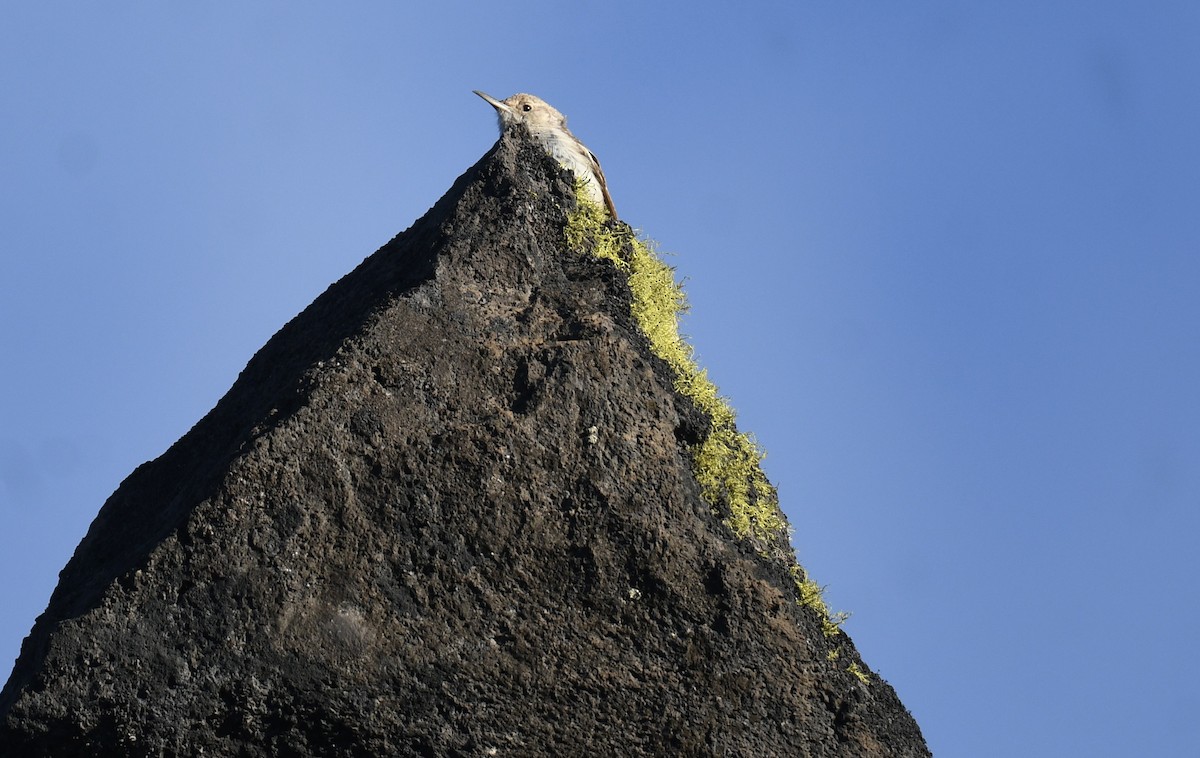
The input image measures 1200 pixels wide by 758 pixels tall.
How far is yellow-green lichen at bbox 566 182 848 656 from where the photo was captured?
572 cm

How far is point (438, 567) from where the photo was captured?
5.14 m

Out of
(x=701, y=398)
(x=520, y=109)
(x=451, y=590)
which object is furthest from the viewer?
(x=520, y=109)

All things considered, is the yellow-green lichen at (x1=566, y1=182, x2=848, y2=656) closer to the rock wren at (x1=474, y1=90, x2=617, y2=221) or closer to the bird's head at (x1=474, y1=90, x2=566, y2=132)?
the rock wren at (x1=474, y1=90, x2=617, y2=221)

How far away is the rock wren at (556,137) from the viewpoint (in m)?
7.38

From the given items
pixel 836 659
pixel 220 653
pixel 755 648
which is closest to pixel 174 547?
pixel 220 653

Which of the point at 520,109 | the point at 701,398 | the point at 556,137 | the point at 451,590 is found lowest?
the point at 451,590

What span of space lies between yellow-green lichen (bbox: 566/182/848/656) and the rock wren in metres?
0.33

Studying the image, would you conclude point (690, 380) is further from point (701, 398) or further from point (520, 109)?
point (520, 109)

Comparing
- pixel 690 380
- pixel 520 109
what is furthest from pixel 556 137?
pixel 690 380

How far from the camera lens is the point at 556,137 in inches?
350

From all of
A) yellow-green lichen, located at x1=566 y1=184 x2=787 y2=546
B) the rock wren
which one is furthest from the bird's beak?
yellow-green lichen, located at x1=566 y1=184 x2=787 y2=546

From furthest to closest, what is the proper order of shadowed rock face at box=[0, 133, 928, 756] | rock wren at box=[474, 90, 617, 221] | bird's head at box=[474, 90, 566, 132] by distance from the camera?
bird's head at box=[474, 90, 566, 132] → rock wren at box=[474, 90, 617, 221] → shadowed rock face at box=[0, 133, 928, 756]

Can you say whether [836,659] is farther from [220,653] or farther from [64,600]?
[64,600]

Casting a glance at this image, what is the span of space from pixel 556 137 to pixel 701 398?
3349 mm
